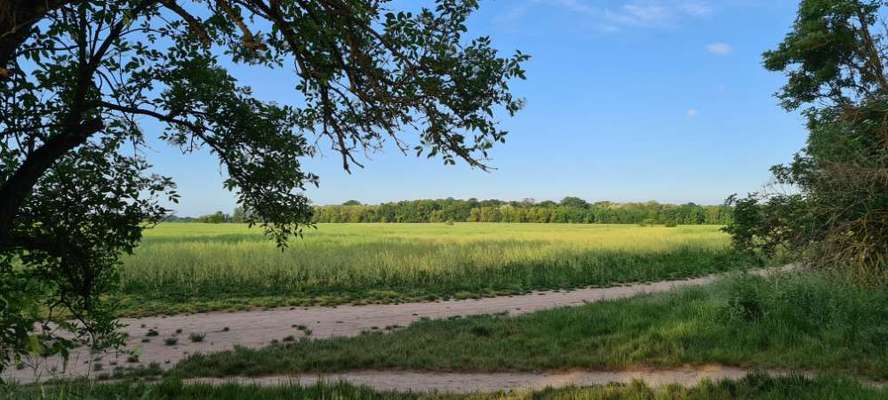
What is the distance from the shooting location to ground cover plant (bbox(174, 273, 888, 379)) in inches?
298

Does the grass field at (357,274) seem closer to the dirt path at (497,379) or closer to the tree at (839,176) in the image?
the tree at (839,176)

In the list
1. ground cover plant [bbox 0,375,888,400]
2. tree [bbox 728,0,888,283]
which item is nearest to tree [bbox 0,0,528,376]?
ground cover plant [bbox 0,375,888,400]

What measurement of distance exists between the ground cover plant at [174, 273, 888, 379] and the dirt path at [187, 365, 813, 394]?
0.83ft

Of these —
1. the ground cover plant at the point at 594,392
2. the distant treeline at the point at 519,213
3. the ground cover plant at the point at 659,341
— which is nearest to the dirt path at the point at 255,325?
the ground cover plant at the point at 659,341

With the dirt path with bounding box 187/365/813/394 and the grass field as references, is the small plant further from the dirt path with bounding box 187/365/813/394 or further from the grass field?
the grass field

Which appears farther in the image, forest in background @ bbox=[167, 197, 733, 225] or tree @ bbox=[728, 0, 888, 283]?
forest in background @ bbox=[167, 197, 733, 225]

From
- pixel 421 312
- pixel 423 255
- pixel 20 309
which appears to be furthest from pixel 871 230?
pixel 423 255

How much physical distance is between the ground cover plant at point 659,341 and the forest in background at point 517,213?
3500 inches

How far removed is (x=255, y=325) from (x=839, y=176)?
1325 centimetres

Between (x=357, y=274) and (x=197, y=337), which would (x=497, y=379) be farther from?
(x=357, y=274)

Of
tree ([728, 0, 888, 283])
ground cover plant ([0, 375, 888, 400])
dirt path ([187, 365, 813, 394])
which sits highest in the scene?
tree ([728, 0, 888, 283])

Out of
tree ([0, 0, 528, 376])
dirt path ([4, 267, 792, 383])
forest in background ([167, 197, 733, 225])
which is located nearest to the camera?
tree ([0, 0, 528, 376])

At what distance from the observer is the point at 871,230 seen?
11523 millimetres

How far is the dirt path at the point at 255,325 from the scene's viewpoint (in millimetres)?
9648
